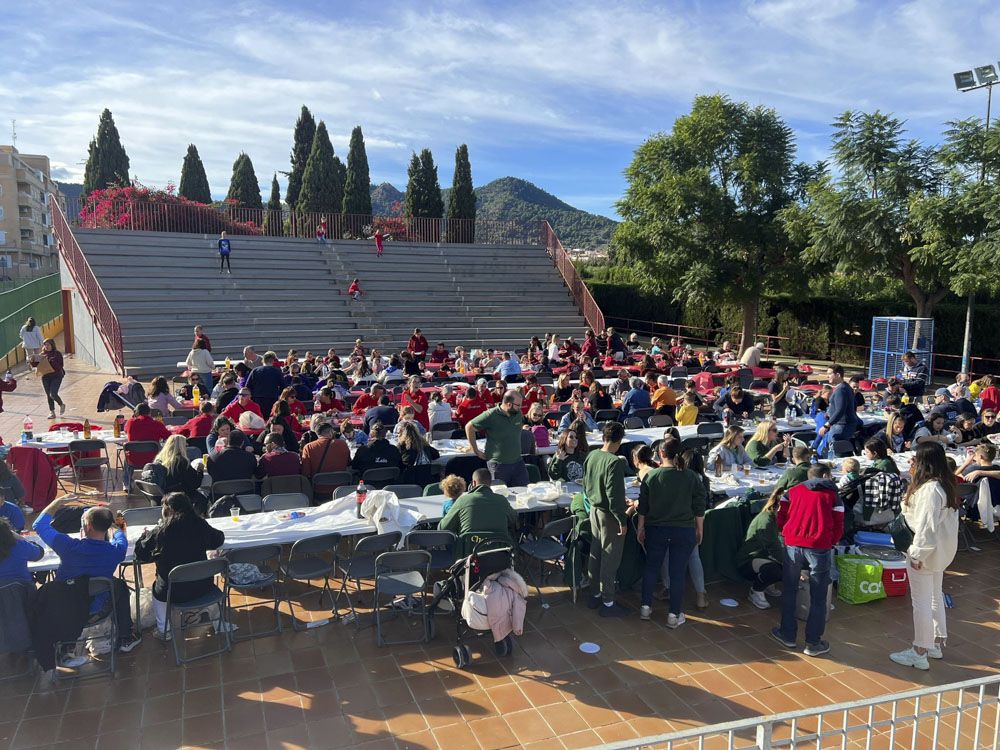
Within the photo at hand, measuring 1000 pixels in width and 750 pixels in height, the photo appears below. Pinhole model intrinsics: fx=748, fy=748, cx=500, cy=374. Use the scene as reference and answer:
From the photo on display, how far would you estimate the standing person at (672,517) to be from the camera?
586cm

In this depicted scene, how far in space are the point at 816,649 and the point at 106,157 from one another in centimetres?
4747

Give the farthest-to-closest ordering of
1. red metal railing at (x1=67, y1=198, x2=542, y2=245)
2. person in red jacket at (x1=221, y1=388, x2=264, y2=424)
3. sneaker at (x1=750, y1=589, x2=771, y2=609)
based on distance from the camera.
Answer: red metal railing at (x1=67, y1=198, x2=542, y2=245)
person in red jacket at (x1=221, y1=388, x2=264, y2=424)
sneaker at (x1=750, y1=589, x2=771, y2=609)

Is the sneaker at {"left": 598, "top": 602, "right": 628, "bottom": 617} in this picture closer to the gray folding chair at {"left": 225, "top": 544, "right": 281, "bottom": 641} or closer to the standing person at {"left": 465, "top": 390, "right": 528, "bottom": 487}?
the standing person at {"left": 465, "top": 390, "right": 528, "bottom": 487}

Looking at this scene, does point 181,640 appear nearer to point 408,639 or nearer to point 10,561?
point 10,561

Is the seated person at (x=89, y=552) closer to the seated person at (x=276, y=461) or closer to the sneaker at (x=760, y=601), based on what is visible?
the seated person at (x=276, y=461)

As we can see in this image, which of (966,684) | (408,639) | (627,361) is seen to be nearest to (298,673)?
(408,639)

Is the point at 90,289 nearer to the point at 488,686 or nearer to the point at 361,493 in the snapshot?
the point at 361,493

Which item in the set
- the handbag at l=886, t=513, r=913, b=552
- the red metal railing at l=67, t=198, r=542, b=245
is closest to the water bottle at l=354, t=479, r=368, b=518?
the handbag at l=886, t=513, r=913, b=552

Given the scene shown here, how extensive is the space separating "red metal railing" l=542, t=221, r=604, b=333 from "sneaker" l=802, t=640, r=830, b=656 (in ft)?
63.3

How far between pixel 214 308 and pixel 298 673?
18093mm

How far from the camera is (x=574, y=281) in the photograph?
27.3m

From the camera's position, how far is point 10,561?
521 centimetres

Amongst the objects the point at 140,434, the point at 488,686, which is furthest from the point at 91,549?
the point at 140,434

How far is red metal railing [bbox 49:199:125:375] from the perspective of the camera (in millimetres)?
18375
